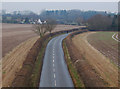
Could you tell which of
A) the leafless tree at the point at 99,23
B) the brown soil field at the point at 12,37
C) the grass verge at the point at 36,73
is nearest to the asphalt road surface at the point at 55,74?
the grass verge at the point at 36,73

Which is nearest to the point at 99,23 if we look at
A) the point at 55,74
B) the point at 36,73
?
the point at 55,74

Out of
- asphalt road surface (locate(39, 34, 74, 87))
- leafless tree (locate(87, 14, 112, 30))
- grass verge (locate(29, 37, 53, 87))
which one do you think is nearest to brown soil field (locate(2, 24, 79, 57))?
grass verge (locate(29, 37, 53, 87))

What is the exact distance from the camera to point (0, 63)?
3119 centimetres

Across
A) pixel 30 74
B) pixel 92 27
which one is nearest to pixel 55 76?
pixel 30 74

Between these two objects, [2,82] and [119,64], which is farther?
[119,64]

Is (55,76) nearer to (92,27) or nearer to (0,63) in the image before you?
(0,63)

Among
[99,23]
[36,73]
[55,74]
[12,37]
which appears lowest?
[55,74]

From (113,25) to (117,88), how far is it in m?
91.9

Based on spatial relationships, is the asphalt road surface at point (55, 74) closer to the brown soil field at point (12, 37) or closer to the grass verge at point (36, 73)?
the grass verge at point (36, 73)

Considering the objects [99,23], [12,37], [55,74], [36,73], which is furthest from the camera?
[99,23]

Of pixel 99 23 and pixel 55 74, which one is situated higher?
pixel 99 23

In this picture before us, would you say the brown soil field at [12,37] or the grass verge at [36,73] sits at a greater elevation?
the brown soil field at [12,37]

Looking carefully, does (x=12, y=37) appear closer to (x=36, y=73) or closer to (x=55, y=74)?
(x=36, y=73)

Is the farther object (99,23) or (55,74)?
(99,23)
